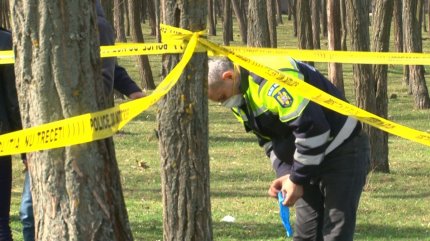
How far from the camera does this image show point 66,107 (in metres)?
3.95

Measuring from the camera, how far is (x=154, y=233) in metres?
8.65

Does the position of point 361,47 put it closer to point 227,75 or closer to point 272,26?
point 227,75

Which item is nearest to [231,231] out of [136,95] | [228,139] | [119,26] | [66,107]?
[136,95]

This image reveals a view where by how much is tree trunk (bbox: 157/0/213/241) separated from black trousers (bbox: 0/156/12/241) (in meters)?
1.05

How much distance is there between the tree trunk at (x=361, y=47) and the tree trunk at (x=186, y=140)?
662 cm

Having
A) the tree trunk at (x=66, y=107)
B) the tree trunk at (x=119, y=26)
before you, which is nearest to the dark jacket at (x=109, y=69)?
the tree trunk at (x=66, y=107)

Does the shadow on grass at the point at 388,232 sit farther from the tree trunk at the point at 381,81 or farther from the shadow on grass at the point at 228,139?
the shadow on grass at the point at 228,139

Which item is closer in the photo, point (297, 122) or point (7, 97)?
point (297, 122)

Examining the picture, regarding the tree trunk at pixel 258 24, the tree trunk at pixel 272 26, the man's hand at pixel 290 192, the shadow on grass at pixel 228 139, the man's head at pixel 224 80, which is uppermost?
the man's head at pixel 224 80

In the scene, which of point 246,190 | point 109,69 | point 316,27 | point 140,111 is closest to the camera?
point 140,111

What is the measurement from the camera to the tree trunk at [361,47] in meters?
12.3

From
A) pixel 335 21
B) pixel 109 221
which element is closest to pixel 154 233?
pixel 109 221

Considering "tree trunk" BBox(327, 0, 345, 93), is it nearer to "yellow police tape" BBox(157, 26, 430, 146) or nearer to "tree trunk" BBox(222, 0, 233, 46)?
"yellow police tape" BBox(157, 26, 430, 146)

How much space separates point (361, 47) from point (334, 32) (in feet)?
15.8
